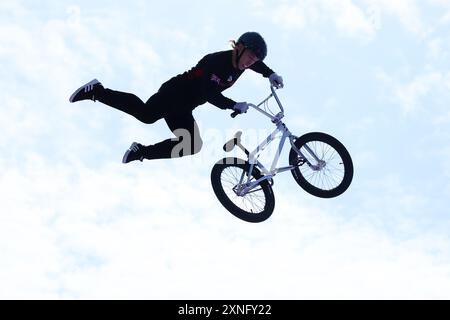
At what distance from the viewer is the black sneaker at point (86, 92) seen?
1073 cm

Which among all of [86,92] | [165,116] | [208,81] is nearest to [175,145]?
[165,116]

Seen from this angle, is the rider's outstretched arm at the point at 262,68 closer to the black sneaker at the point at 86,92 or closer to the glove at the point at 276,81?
the glove at the point at 276,81

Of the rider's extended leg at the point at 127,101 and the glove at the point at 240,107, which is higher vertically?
the rider's extended leg at the point at 127,101

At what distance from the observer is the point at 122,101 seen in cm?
1072

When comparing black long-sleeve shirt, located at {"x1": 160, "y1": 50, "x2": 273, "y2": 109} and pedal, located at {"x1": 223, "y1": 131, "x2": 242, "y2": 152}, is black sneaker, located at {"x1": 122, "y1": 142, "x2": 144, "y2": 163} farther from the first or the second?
pedal, located at {"x1": 223, "y1": 131, "x2": 242, "y2": 152}

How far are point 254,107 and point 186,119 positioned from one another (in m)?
1.25

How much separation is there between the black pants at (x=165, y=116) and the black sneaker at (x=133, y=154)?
7 cm

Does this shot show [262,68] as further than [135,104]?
Yes

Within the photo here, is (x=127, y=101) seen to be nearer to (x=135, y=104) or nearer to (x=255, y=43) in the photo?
(x=135, y=104)

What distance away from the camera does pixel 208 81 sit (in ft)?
34.3

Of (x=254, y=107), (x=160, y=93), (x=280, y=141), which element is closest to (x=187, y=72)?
(x=160, y=93)

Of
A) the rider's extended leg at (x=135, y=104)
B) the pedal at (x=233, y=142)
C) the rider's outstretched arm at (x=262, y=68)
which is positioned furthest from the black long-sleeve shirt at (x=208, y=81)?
the pedal at (x=233, y=142)

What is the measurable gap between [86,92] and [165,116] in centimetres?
144

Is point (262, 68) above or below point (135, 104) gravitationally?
above
